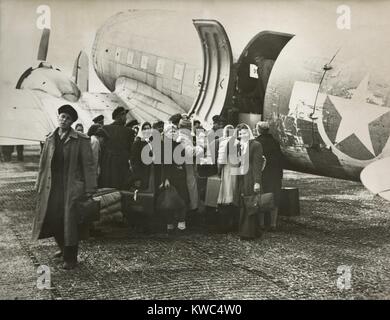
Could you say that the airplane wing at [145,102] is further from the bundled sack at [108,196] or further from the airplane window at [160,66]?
the bundled sack at [108,196]

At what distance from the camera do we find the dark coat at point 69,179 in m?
5.20

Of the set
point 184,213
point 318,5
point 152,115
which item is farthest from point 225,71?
point 184,213

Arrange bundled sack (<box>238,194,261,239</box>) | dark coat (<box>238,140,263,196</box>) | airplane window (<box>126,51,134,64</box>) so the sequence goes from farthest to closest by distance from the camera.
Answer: airplane window (<box>126,51,134,64</box>)
dark coat (<box>238,140,263,196</box>)
bundled sack (<box>238,194,261,239</box>)

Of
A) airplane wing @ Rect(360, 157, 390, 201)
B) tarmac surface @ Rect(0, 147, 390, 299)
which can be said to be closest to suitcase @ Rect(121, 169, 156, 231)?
tarmac surface @ Rect(0, 147, 390, 299)

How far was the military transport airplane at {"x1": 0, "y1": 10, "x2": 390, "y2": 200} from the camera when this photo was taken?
6109 millimetres

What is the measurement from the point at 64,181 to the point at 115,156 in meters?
1.57

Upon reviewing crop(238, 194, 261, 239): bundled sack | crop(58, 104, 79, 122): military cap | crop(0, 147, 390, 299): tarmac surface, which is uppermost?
crop(58, 104, 79, 122): military cap

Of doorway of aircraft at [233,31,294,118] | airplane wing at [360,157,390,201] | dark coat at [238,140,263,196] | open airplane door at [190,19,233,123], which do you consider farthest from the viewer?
open airplane door at [190,19,233,123]

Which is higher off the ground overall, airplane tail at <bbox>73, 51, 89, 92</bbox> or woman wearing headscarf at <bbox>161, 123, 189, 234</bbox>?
airplane tail at <bbox>73, 51, 89, 92</bbox>

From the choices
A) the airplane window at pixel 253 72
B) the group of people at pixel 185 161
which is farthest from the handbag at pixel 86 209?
the airplane window at pixel 253 72

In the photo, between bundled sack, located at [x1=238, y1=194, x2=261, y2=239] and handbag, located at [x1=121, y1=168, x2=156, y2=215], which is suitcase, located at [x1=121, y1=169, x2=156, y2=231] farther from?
bundled sack, located at [x1=238, y1=194, x2=261, y2=239]

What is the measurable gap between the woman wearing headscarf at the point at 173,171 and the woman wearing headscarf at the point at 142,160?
18cm

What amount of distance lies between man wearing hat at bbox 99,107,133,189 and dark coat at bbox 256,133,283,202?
177 cm

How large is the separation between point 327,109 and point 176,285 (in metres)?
2.95
